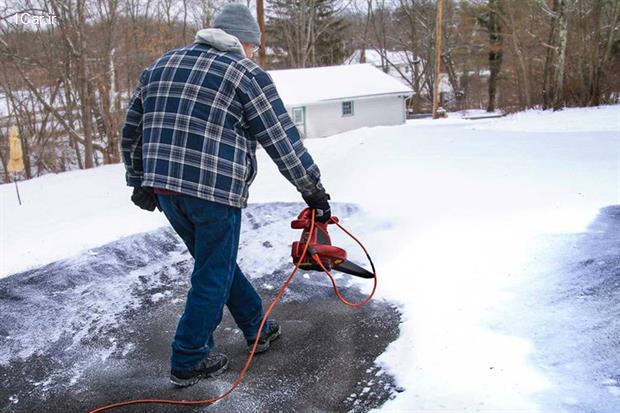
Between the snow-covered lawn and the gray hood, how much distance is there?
5.61ft

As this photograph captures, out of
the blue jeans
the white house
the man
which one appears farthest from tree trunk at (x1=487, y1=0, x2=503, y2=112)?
the blue jeans

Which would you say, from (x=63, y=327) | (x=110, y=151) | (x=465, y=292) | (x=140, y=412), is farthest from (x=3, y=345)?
(x=110, y=151)

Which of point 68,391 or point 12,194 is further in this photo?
point 12,194

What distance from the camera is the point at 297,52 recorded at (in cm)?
4388

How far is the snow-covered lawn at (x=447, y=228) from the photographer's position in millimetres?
2564

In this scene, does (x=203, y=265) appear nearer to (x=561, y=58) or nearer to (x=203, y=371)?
(x=203, y=371)

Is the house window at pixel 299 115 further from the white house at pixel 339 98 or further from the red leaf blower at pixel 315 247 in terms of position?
the red leaf blower at pixel 315 247

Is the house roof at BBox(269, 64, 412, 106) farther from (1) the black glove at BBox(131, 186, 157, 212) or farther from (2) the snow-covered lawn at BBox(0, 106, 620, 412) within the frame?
(1) the black glove at BBox(131, 186, 157, 212)

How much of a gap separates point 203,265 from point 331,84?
29670 mm

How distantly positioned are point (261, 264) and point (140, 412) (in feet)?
6.83

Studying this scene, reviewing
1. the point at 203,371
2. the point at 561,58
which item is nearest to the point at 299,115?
the point at 561,58

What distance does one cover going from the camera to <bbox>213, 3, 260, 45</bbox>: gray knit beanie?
271 cm

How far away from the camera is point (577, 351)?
102 inches

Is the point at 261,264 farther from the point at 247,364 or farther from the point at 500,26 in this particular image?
the point at 500,26
